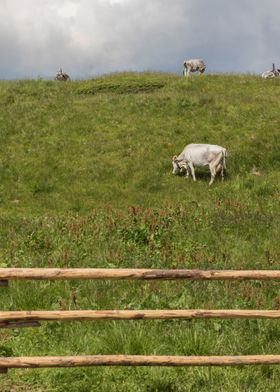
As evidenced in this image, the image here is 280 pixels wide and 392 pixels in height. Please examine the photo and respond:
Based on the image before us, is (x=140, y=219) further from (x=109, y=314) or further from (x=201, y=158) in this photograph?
(x=201, y=158)

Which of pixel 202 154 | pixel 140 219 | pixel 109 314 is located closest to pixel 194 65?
pixel 202 154

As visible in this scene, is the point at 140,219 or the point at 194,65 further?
the point at 194,65

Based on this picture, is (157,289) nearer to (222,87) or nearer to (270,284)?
(270,284)

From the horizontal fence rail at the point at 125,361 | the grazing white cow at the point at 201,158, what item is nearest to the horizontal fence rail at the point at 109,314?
the horizontal fence rail at the point at 125,361

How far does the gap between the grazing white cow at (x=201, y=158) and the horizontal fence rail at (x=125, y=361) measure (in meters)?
16.8

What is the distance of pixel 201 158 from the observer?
23.5 m

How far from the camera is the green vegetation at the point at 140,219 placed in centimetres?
750

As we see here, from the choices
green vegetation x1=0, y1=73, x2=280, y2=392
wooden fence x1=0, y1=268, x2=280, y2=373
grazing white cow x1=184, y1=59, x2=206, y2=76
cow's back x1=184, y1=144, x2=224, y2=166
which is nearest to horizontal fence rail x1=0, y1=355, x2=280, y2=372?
wooden fence x1=0, y1=268, x2=280, y2=373

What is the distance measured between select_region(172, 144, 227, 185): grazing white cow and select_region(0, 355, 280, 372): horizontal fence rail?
1681 centimetres

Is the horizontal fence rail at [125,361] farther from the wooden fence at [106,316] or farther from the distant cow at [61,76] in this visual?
the distant cow at [61,76]

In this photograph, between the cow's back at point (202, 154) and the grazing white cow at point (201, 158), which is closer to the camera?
the grazing white cow at point (201, 158)

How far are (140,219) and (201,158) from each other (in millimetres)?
9946

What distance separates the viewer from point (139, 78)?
138 ft

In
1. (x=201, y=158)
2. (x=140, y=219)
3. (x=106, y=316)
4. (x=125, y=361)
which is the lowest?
(x=125, y=361)
